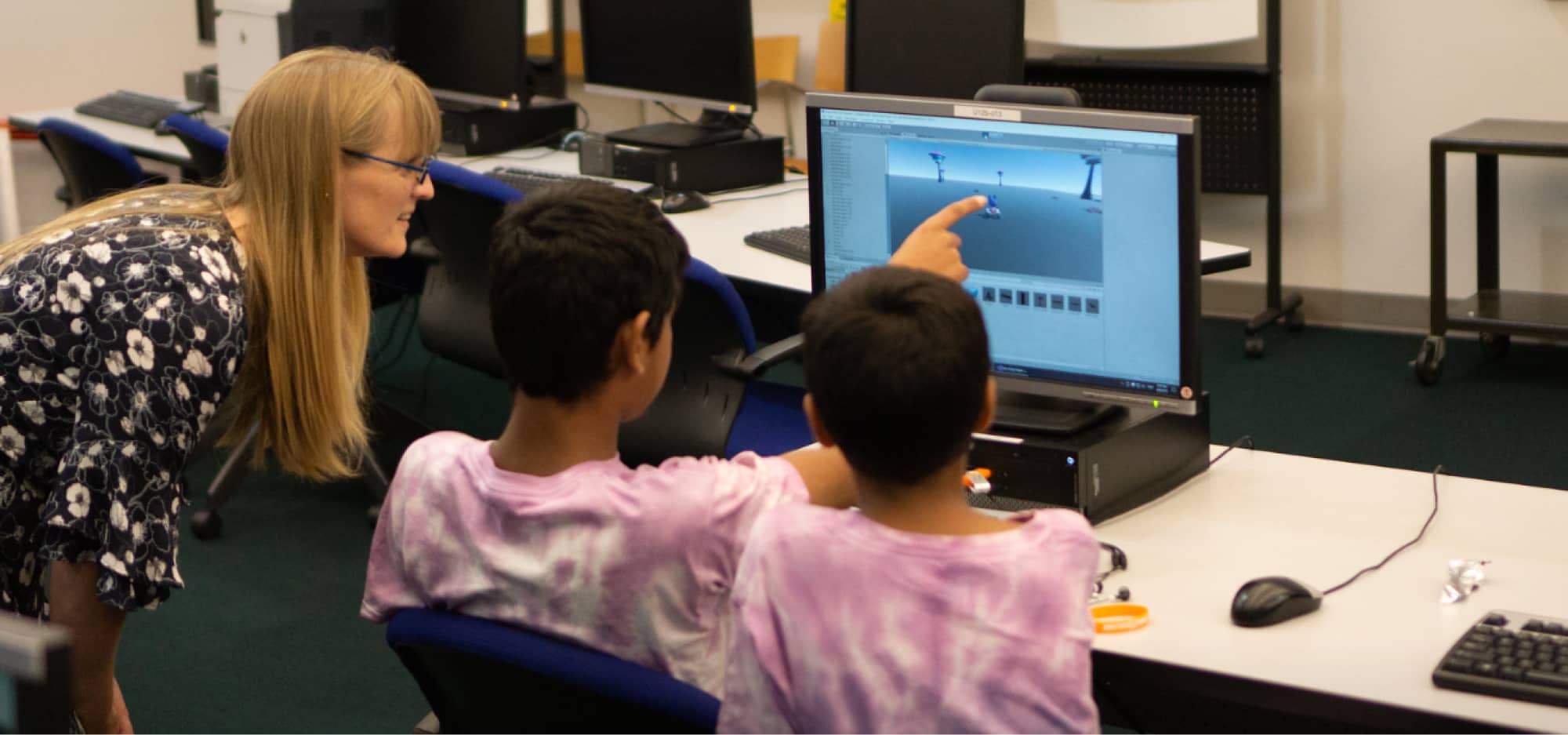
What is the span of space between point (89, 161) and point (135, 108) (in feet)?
3.50

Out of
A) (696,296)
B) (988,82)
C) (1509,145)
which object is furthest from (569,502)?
(1509,145)

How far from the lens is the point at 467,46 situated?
3932 mm

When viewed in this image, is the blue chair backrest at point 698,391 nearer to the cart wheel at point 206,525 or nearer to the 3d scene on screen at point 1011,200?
the 3d scene on screen at point 1011,200

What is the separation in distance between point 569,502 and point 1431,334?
10.7 feet

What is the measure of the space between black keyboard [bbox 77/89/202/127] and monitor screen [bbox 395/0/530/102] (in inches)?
28.1

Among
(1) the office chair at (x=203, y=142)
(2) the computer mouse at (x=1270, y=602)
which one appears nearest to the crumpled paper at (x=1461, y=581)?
(2) the computer mouse at (x=1270, y=602)

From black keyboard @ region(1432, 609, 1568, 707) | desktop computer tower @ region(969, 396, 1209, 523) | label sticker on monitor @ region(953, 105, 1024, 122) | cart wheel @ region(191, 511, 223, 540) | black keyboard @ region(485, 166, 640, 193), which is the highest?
label sticker on monitor @ region(953, 105, 1024, 122)

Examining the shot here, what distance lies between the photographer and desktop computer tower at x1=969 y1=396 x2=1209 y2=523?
5.44ft

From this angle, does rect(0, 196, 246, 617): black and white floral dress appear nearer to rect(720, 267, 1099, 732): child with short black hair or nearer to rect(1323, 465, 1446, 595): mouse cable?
rect(720, 267, 1099, 732): child with short black hair

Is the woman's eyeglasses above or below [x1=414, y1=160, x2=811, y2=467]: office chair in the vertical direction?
above

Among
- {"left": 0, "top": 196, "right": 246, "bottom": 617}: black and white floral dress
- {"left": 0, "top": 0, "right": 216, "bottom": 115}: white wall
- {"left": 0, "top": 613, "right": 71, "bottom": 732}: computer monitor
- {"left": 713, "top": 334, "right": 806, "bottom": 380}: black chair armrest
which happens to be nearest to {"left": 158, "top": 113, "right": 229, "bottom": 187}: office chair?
{"left": 713, "top": 334, "right": 806, "bottom": 380}: black chair armrest

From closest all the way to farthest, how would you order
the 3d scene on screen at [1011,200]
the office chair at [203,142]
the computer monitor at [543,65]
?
the 3d scene on screen at [1011,200] → the office chair at [203,142] → the computer monitor at [543,65]

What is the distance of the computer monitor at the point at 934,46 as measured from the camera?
2.95 m

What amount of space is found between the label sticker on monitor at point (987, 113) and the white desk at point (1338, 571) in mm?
451
